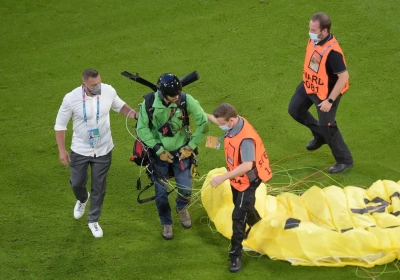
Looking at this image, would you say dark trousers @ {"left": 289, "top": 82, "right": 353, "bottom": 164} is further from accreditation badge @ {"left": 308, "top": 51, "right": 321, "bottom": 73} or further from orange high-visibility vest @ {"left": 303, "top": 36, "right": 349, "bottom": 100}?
accreditation badge @ {"left": 308, "top": 51, "right": 321, "bottom": 73}

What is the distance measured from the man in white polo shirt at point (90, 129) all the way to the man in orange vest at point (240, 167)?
105 centimetres

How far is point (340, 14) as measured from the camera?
1020 centimetres

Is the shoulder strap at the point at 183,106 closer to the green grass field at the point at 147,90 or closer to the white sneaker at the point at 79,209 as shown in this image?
the green grass field at the point at 147,90

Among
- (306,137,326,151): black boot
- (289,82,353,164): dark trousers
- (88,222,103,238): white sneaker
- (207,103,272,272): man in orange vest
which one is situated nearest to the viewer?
(207,103,272,272): man in orange vest

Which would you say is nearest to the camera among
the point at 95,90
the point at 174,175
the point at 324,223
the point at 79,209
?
the point at 95,90

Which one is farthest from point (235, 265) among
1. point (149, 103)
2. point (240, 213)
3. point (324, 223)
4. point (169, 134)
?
point (149, 103)

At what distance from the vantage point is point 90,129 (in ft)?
20.7

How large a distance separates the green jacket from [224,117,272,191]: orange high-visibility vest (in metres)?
0.43

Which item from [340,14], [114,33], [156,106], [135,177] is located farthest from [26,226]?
[340,14]

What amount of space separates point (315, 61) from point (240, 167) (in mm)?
1792

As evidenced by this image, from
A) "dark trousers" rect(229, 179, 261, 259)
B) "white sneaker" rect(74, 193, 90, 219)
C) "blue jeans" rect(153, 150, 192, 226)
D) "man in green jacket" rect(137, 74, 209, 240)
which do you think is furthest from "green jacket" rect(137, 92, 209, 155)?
"white sneaker" rect(74, 193, 90, 219)

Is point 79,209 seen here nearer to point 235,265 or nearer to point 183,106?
point 183,106

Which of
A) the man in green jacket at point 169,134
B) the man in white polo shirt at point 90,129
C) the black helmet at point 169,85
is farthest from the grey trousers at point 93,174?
the black helmet at point 169,85

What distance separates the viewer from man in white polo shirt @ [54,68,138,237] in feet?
20.3
